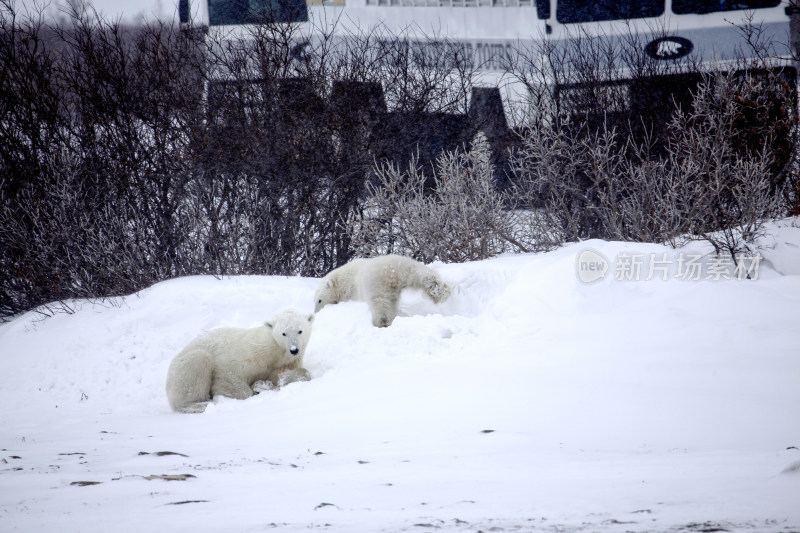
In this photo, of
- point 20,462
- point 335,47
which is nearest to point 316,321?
point 20,462

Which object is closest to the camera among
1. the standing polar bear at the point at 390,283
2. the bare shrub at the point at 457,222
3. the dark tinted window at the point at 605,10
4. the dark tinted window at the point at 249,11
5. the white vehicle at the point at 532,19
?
the standing polar bear at the point at 390,283

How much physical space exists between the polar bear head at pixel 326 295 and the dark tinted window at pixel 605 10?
7.11 metres

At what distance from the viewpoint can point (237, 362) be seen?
4855mm

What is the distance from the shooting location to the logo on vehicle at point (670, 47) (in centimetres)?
1055

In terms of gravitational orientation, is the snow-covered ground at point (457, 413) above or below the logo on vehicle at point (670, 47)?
below

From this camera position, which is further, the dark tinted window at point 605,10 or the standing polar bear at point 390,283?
the dark tinted window at point 605,10

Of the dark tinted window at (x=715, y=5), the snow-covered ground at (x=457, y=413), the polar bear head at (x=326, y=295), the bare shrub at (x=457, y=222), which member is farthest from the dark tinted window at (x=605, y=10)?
the polar bear head at (x=326, y=295)

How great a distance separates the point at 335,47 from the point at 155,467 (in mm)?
9103

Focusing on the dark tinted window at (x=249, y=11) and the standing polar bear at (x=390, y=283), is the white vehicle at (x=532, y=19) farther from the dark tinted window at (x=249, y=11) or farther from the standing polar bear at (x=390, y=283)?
the standing polar bear at (x=390, y=283)

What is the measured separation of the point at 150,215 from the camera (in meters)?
9.59

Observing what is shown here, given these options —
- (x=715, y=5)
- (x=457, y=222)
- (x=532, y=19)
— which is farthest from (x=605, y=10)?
(x=457, y=222)

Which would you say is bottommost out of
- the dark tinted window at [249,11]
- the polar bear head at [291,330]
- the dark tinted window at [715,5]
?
the polar bear head at [291,330]

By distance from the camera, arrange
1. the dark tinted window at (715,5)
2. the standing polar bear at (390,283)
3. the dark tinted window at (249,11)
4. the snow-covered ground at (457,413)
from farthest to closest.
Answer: the dark tinted window at (249,11) → the dark tinted window at (715,5) → the standing polar bear at (390,283) → the snow-covered ground at (457,413)

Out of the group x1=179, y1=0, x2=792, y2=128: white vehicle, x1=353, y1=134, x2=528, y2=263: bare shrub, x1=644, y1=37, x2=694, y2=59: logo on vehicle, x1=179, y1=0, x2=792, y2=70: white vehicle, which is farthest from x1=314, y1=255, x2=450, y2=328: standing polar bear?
x1=644, y1=37, x2=694, y2=59: logo on vehicle
